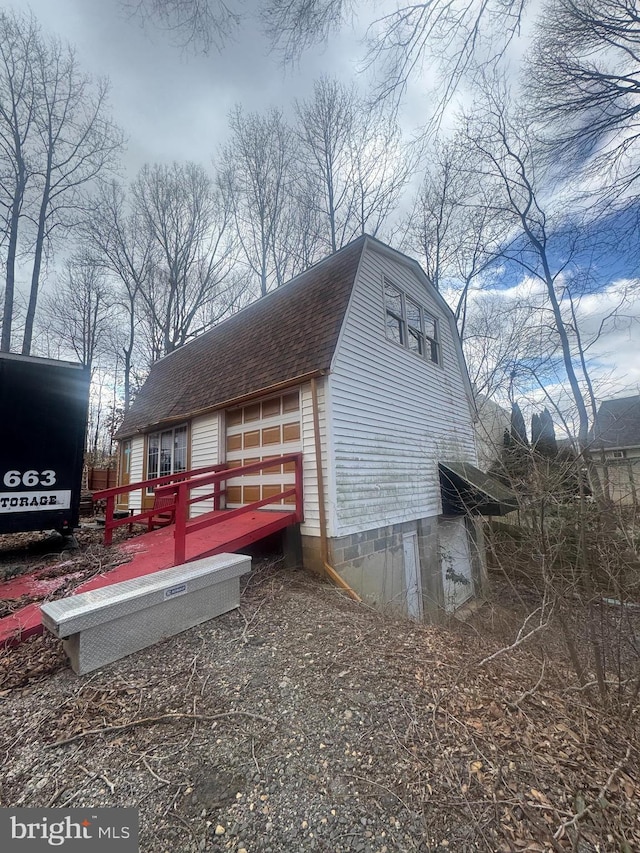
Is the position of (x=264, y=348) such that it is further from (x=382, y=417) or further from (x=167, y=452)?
(x=167, y=452)

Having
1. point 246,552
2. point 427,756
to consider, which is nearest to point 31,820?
point 427,756

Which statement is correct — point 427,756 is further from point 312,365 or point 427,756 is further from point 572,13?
point 572,13

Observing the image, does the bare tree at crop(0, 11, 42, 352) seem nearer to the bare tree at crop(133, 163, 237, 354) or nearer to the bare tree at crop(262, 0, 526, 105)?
the bare tree at crop(133, 163, 237, 354)

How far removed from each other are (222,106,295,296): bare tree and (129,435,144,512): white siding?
10.9m

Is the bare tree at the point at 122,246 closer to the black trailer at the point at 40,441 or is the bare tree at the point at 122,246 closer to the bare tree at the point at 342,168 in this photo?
the bare tree at the point at 342,168

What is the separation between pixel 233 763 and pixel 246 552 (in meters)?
3.93

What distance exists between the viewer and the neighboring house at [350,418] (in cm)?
567

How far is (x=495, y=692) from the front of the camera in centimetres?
247

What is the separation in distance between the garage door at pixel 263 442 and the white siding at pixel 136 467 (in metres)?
4.31

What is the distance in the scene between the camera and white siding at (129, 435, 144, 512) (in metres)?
10.1

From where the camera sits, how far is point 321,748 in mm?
1943

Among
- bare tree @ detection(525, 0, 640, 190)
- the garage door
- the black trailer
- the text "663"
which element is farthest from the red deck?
bare tree @ detection(525, 0, 640, 190)

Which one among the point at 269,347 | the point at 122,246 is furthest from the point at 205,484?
the point at 122,246

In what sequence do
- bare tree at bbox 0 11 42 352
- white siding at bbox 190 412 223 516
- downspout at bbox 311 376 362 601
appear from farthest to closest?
1. bare tree at bbox 0 11 42 352
2. white siding at bbox 190 412 223 516
3. downspout at bbox 311 376 362 601
